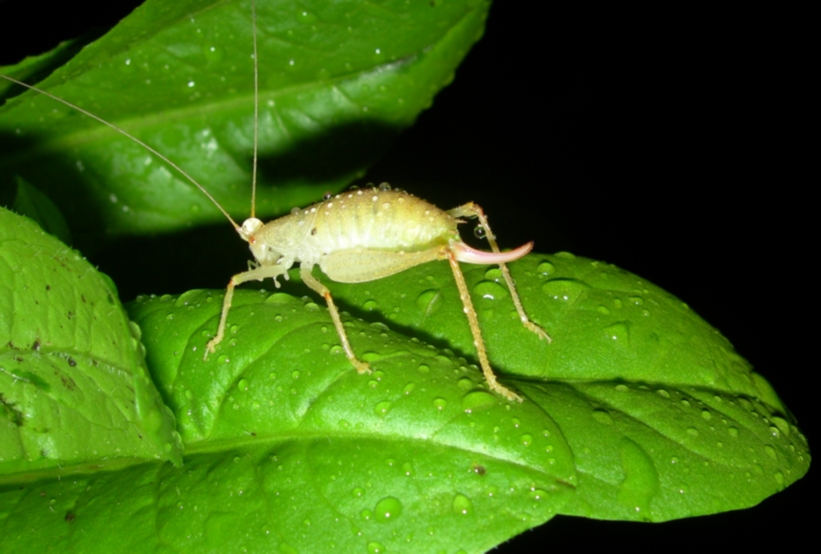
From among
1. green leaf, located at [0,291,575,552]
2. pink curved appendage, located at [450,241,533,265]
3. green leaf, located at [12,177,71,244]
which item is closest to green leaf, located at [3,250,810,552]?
green leaf, located at [0,291,575,552]

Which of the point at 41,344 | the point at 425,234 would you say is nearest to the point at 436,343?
the point at 425,234

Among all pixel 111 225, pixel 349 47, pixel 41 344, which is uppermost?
pixel 349 47

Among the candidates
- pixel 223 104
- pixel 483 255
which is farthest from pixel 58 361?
pixel 223 104

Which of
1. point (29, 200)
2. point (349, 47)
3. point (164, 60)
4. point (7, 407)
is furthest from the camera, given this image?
point (349, 47)

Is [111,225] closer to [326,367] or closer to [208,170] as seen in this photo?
[208,170]

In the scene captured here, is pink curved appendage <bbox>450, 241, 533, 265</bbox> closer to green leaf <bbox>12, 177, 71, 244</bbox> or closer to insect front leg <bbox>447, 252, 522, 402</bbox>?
insect front leg <bbox>447, 252, 522, 402</bbox>

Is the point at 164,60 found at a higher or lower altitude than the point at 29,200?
higher

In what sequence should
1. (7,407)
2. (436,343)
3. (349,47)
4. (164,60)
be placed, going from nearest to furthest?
(7,407)
(436,343)
(164,60)
(349,47)
